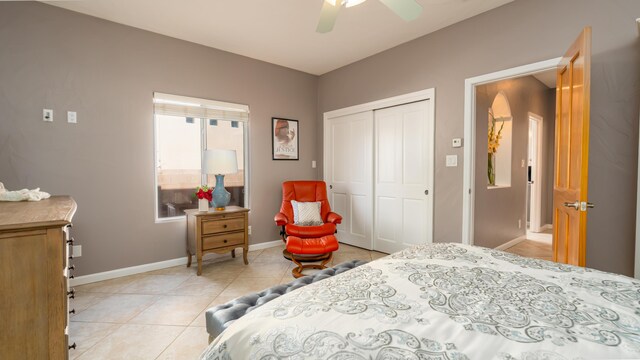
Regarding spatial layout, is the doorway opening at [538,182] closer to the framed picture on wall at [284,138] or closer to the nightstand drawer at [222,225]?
the framed picture on wall at [284,138]

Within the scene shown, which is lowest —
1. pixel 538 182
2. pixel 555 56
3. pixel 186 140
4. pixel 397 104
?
pixel 538 182

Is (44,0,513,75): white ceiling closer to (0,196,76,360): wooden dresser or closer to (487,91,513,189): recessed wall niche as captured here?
(487,91,513,189): recessed wall niche

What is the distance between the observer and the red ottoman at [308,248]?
2.99 meters

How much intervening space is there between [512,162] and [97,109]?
5.23 m

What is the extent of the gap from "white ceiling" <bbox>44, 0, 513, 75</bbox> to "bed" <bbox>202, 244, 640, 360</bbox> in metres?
2.48

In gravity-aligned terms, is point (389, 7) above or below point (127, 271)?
above

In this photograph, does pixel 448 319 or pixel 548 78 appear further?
pixel 548 78

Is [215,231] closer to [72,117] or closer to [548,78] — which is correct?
[72,117]

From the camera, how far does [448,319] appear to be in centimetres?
87

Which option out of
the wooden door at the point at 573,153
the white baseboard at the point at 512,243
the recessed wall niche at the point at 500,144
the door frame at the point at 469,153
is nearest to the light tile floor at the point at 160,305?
the door frame at the point at 469,153

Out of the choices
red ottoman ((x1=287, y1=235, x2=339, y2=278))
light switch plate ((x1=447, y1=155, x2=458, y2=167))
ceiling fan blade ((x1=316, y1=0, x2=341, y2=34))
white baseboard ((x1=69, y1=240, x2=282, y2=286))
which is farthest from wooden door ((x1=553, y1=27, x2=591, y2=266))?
white baseboard ((x1=69, y1=240, x2=282, y2=286))

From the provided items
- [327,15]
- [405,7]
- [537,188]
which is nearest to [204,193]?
[327,15]

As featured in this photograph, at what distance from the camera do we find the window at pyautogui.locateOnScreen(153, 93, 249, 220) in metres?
3.39

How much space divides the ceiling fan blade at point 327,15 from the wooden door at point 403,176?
5.48ft
